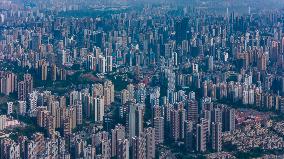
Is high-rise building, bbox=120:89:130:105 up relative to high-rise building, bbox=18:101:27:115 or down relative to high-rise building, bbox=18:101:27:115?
up

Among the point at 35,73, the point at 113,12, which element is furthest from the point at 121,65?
the point at 113,12

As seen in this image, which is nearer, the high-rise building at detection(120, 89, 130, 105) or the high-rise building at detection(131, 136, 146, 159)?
the high-rise building at detection(131, 136, 146, 159)

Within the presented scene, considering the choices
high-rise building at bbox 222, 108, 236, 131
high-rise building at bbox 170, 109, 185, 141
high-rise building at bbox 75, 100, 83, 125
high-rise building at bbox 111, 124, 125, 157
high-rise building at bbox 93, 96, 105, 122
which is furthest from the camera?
high-rise building at bbox 93, 96, 105, 122

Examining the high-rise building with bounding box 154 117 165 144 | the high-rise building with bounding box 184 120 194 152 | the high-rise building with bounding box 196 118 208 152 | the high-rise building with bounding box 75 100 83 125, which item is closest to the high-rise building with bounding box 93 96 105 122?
the high-rise building with bounding box 75 100 83 125

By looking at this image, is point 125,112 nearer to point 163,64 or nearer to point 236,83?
point 236,83

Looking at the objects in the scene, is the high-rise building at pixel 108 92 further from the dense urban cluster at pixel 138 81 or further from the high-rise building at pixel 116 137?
the high-rise building at pixel 116 137

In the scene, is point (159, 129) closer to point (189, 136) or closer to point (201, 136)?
point (189, 136)

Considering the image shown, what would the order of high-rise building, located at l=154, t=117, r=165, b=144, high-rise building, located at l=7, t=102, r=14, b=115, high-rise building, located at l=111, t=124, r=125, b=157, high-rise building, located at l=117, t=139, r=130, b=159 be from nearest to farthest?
high-rise building, located at l=117, t=139, r=130, b=159, high-rise building, located at l=111, t=124, r=125, b=157, high-rise building, located at l=154, t=117, r=165, b=144, high-rise building, located at l=7, t=102, r=14, b=115

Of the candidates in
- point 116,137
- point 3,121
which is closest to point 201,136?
point 116,137

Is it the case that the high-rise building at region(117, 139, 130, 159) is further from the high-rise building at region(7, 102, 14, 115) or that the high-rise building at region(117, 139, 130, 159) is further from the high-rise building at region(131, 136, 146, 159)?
the high-rise building at region(7, 102, 14, 115)
